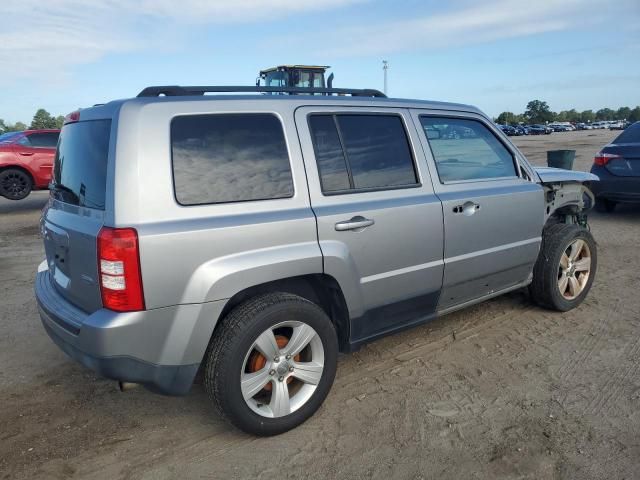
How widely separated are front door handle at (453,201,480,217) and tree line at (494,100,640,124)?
94571mm

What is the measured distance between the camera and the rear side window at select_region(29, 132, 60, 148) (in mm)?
11617

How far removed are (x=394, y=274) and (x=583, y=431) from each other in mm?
1351

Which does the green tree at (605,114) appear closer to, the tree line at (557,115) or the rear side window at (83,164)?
the tree line at (557,115)

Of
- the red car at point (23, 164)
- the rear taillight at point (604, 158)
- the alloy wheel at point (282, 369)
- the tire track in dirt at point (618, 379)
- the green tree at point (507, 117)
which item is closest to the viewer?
the alloy wheel at point (282, 369)

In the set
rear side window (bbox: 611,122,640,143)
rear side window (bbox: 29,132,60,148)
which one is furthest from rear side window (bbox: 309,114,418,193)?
rear side window (bbox: 29,132,60,148)

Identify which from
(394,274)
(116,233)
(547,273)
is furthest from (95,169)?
(547,273)

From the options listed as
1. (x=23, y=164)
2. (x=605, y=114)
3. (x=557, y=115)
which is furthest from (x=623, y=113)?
(x=23, y=164)

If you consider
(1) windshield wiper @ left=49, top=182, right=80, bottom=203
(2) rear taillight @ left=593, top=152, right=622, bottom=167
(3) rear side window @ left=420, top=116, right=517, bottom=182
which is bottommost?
(2) rear taillight @ left=593, top=152, right=622, bottom=167

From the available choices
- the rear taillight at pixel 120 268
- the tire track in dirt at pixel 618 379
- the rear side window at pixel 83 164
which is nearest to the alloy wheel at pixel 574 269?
the tire track in dirt at pixel 618 379

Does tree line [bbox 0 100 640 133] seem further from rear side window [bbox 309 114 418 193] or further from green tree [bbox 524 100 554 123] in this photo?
rear side window [bbox 309 114 418 193]

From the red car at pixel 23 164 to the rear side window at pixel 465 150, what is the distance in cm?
1022

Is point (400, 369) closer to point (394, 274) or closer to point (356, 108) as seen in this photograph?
point (394, 274)

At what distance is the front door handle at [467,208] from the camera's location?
3586 millimetres

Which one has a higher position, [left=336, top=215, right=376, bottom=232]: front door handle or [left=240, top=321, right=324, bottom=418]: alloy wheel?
[left=336, top=215, right=376, bottom=232]: front door handle
